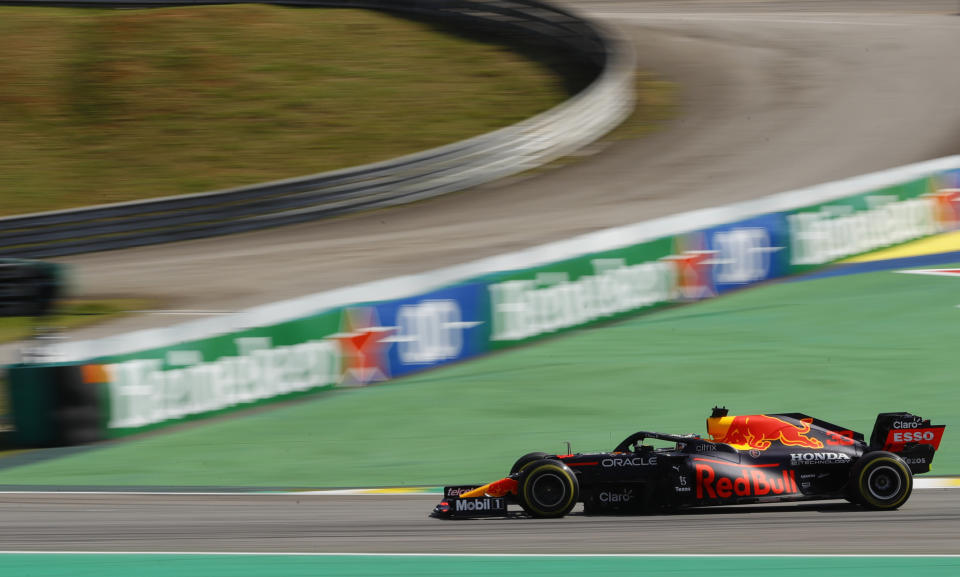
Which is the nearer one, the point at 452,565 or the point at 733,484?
the point at 452,565

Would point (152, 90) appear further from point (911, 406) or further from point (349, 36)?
point (911, 406)

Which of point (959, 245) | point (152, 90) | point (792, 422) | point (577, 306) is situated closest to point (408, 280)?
point (577, 306)

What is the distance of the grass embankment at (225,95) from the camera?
82.1ft

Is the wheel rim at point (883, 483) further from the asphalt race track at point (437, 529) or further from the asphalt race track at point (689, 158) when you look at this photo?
the asphalt race track at point (689, 158)

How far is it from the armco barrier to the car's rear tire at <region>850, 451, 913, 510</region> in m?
5.62

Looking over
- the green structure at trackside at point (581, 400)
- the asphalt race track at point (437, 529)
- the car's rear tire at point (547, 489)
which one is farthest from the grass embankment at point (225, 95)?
the car's rear tire at point (547, 489)

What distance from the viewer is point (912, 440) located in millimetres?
7574

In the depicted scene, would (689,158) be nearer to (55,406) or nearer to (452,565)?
(55,406)

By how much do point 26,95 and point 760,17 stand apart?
20.6 m

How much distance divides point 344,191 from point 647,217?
5.34 metres

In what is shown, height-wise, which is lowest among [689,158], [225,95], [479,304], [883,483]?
[883,483]

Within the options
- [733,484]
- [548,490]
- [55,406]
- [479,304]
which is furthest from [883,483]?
[55,406]

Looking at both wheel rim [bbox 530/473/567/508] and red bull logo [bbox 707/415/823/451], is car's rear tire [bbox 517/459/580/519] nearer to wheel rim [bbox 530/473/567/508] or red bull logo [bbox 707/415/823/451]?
wheel rim [bbox 530/473/567/508]

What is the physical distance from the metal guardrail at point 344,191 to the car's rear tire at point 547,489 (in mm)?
14083
